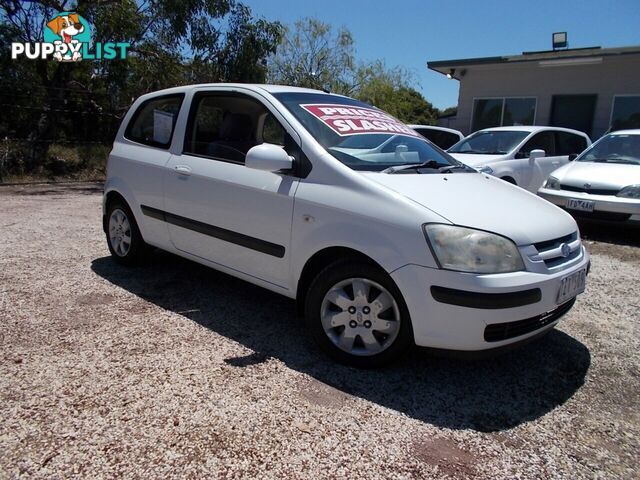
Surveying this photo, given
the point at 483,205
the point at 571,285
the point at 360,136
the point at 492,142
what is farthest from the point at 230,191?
the point at 492,142

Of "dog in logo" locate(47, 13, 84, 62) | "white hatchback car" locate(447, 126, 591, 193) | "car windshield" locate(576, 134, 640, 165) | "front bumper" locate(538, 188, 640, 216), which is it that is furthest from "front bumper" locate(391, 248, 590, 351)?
"dog in logo" locate(47, 13, 84, 62)

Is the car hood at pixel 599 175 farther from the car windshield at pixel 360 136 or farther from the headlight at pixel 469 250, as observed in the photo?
the headlight at pixel 469 250

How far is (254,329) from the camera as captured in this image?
3.38m

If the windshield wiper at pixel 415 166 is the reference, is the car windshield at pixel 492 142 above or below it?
above

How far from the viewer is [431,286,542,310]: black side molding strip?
7.96 ft

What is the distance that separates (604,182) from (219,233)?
5446 mm

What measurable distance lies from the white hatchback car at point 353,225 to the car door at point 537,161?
4.85 meters

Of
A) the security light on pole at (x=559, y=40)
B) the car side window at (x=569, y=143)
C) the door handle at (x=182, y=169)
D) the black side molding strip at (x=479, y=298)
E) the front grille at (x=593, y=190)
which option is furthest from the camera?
the security light on pole at (x=559, y=40)

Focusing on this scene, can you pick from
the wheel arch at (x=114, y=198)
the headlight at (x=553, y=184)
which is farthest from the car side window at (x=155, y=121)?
the headlight at (x=553, y=184)

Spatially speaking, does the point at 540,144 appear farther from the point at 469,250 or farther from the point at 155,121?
the point at 469,250

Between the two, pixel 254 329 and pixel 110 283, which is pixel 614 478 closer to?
pixel 254 329

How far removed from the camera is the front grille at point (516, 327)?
2508mm

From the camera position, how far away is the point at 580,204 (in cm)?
645

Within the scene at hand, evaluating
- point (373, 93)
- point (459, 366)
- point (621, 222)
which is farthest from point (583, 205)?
point (373, 93)
